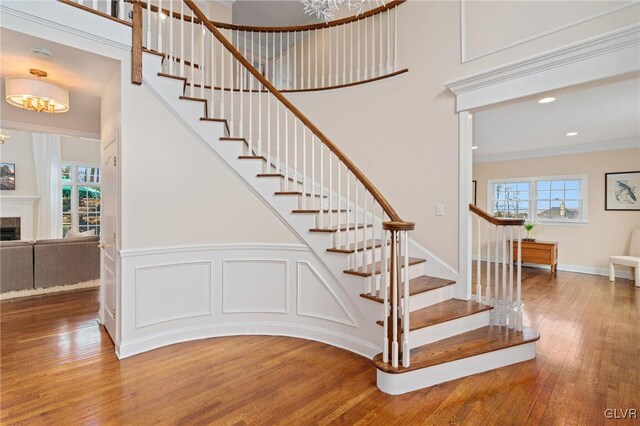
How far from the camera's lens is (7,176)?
6797 mm

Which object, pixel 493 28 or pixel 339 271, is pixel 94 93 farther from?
pixel 493 28

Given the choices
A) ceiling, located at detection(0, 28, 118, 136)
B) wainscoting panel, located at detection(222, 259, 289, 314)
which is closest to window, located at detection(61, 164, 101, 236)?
ceiling, located at detection(0, 28, 118, 136)

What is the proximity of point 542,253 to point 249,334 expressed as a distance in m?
6.20

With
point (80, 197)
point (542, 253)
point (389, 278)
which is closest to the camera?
point (389, 278)

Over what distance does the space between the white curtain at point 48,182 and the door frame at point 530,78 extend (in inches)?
343

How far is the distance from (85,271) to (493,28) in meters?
6.33

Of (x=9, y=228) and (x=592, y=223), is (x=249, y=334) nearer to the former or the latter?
(x=592, y=223)

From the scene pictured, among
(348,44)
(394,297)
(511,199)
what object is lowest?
(394,297)

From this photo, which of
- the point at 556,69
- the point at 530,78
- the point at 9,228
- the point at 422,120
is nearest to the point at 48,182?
the point at 9,228

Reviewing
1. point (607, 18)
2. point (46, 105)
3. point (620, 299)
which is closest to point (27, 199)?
point (46, 105)

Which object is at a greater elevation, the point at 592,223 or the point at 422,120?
the point at 422,120

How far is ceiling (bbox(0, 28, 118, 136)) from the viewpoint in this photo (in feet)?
7.94

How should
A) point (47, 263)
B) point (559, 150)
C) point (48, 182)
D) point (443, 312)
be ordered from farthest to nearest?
point (48, 182) → point (559, 150) → point (47, 263) → point (443, 312)

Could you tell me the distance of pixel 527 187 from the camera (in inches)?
276
